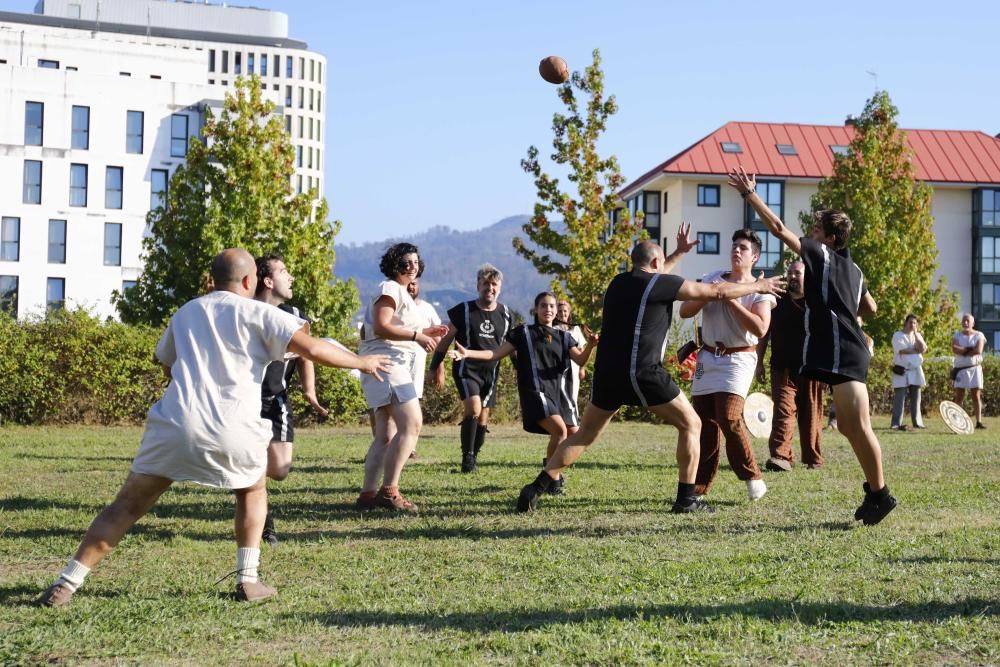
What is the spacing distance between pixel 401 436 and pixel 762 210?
300cm

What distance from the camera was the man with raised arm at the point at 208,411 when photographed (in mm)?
5629

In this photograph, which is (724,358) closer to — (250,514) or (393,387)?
(393,387)

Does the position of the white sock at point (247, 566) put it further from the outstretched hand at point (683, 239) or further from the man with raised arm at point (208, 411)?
the outstretched hand at point (683, 239)

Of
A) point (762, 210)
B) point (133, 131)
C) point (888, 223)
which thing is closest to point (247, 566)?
point (762, 210)

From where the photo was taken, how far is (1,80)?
68875 mm

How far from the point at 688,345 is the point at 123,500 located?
6562mm

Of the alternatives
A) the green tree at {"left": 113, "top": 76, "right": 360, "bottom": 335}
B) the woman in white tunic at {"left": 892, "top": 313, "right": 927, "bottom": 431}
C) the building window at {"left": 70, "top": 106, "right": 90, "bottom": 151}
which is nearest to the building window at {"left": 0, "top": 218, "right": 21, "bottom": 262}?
the building window at {"left": 70, "top": 106, "right": 90, "bottom": 151}

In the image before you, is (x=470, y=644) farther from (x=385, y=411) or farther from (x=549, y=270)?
(x=549, y=270)

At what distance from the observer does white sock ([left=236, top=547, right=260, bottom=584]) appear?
19.4 ft

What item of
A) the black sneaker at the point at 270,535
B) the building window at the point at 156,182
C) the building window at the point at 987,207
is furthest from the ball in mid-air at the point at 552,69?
the building window at the point at 156,182

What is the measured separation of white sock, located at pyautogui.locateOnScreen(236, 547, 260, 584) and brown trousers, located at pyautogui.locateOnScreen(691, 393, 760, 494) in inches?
170

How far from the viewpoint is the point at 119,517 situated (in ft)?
18.8

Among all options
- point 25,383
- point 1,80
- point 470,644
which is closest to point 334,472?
point 470,644

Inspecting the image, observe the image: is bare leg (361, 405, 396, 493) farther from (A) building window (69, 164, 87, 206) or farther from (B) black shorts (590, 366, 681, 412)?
(A) building window (69, 164, 87, 206)
